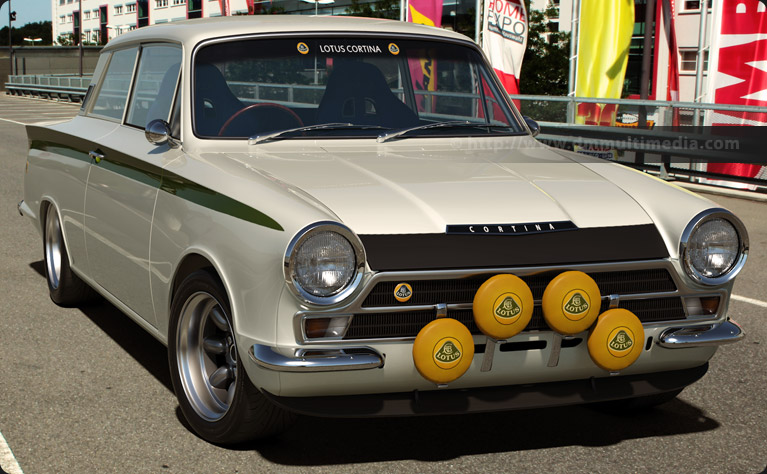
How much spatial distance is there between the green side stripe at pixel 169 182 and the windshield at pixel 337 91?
33cm

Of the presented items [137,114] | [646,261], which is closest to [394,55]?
[137,114]

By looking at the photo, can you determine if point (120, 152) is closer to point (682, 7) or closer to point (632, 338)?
point (632, 338)

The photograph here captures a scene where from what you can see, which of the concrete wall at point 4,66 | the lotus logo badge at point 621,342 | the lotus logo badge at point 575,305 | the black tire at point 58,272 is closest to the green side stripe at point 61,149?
the black tire at point 58,272

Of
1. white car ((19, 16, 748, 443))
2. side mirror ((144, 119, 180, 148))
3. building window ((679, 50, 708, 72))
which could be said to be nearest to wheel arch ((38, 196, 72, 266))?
white car ((19, 16, 748, 443))

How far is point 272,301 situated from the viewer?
3363 millimetres

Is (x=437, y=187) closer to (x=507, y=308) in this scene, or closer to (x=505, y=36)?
(x=507, y=308)

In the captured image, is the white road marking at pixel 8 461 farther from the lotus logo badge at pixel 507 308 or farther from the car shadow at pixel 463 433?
the lotus logo badge at pixel 507 308

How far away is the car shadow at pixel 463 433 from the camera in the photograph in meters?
3.84

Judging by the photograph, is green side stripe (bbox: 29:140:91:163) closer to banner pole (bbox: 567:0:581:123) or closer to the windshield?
the windshield

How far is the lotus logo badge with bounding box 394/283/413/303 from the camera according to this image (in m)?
3.38

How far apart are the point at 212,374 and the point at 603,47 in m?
14.7

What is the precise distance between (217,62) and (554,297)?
2141 millimetres

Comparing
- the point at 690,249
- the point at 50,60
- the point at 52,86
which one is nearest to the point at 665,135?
the point at 690,249

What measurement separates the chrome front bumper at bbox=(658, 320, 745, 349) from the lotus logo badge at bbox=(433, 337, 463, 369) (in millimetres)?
846
